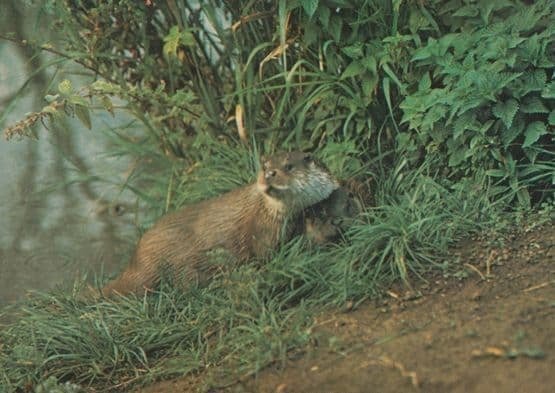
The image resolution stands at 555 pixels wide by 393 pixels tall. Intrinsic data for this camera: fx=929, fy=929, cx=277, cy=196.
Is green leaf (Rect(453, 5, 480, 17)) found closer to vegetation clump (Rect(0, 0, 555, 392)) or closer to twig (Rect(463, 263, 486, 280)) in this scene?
vegetation clump (Rect(0, 0, 555, 392))

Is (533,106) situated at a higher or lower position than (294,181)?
lower

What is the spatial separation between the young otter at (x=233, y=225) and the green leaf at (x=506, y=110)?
0.82m

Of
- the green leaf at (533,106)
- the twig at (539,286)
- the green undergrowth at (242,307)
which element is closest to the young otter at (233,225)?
the green undergrowth at (242,307)

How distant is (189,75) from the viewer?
559 cm

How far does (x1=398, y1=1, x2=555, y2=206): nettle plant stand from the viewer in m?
4.23

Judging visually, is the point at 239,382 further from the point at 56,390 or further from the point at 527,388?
the point at 527,388

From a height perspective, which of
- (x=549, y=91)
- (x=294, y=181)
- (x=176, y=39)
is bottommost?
(x=549, y=91)

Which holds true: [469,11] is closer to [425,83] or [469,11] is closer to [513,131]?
[425,83]

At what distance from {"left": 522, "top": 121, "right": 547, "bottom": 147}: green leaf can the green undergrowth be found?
12.2 inches

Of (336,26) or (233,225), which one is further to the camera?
(336,26)

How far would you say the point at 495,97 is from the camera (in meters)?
4.23

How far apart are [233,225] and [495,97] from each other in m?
1.38

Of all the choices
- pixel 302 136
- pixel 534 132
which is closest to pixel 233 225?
pixel 302 136

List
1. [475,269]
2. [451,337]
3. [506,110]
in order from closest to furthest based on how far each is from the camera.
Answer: [451,337] < [475,269] < [506,110]
